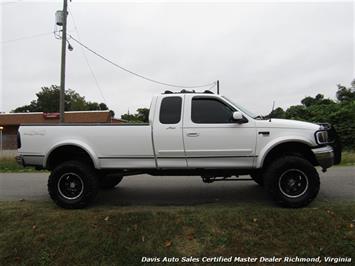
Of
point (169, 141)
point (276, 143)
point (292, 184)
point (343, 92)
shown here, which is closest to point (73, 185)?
point (169, 141)

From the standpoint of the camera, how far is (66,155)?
6.64m

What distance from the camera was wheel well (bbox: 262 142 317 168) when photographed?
607 cm

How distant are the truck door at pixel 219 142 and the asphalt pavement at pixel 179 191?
987 millimetres

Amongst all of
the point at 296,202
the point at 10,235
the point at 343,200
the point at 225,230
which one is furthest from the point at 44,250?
the point at 343,200

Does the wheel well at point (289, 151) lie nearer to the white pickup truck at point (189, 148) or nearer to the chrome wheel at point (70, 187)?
the white pickup truck at point (189, 148)

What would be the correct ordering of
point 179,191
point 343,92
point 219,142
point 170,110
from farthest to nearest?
point 343,92
point 179,191
point 170,110
point 219,142

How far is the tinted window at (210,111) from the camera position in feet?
20.1

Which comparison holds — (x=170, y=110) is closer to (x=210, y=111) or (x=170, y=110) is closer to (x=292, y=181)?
(x=210, y=111)

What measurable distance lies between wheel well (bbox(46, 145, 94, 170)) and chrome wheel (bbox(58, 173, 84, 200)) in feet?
1.31

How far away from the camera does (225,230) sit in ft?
16.7

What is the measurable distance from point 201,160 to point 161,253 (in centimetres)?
191

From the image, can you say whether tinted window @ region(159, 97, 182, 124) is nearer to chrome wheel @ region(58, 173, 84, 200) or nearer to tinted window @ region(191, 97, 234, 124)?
tinted window @ region(191, 97, 234, 124)

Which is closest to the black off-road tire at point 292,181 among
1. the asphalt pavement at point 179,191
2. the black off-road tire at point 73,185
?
the asphalt pavement at point 179,191

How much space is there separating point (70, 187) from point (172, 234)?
2327 millimetres
